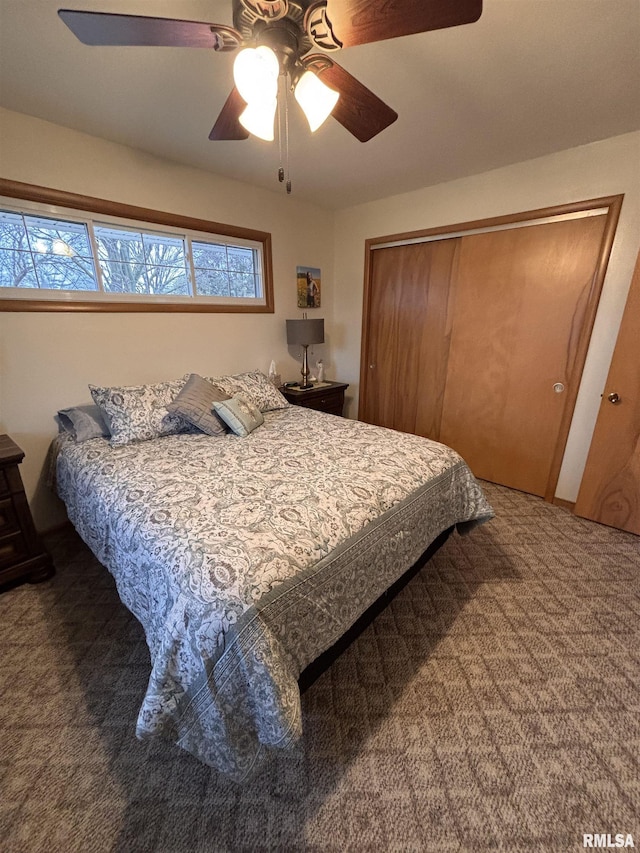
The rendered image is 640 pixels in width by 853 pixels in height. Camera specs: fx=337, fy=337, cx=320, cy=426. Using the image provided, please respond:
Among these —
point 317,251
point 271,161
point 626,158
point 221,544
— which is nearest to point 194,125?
point 271,161

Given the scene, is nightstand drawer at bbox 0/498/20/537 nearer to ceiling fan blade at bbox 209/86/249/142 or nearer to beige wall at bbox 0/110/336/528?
beige wall at bbox 0/110/336/528

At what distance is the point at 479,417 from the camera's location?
116 inches

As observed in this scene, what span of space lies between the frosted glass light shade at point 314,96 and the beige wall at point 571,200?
6.19 feet

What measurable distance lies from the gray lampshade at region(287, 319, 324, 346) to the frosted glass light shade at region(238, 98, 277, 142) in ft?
5.92

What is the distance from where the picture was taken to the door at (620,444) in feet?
6.80

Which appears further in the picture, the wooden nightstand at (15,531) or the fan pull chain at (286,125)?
the wooden nightstand at (15,531)

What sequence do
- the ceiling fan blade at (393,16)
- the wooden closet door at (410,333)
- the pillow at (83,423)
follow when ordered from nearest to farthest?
1. the ceiling fan blade at (393,16)
2. the pillow at (83,423)
3. the wooden closet door at (410,333)

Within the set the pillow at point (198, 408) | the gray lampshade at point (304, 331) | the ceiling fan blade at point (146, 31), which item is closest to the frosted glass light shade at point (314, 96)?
the ceiling fan blade at point (146, 31)

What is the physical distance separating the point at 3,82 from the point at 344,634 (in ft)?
9.41

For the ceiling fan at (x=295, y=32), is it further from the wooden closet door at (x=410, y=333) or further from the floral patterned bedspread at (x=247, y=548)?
the wooden closet door at (x=410, y=333)

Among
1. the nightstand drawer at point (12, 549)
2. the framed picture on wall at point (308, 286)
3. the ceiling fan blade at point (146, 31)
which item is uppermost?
the ceiling fan blade at point (146, 31)

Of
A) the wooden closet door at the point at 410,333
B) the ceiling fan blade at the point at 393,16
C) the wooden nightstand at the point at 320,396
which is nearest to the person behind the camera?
the ceiling fan blade at the point at 393,16

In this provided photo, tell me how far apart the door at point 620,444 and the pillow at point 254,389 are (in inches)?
88.0

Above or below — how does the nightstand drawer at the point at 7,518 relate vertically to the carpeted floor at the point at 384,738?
above
